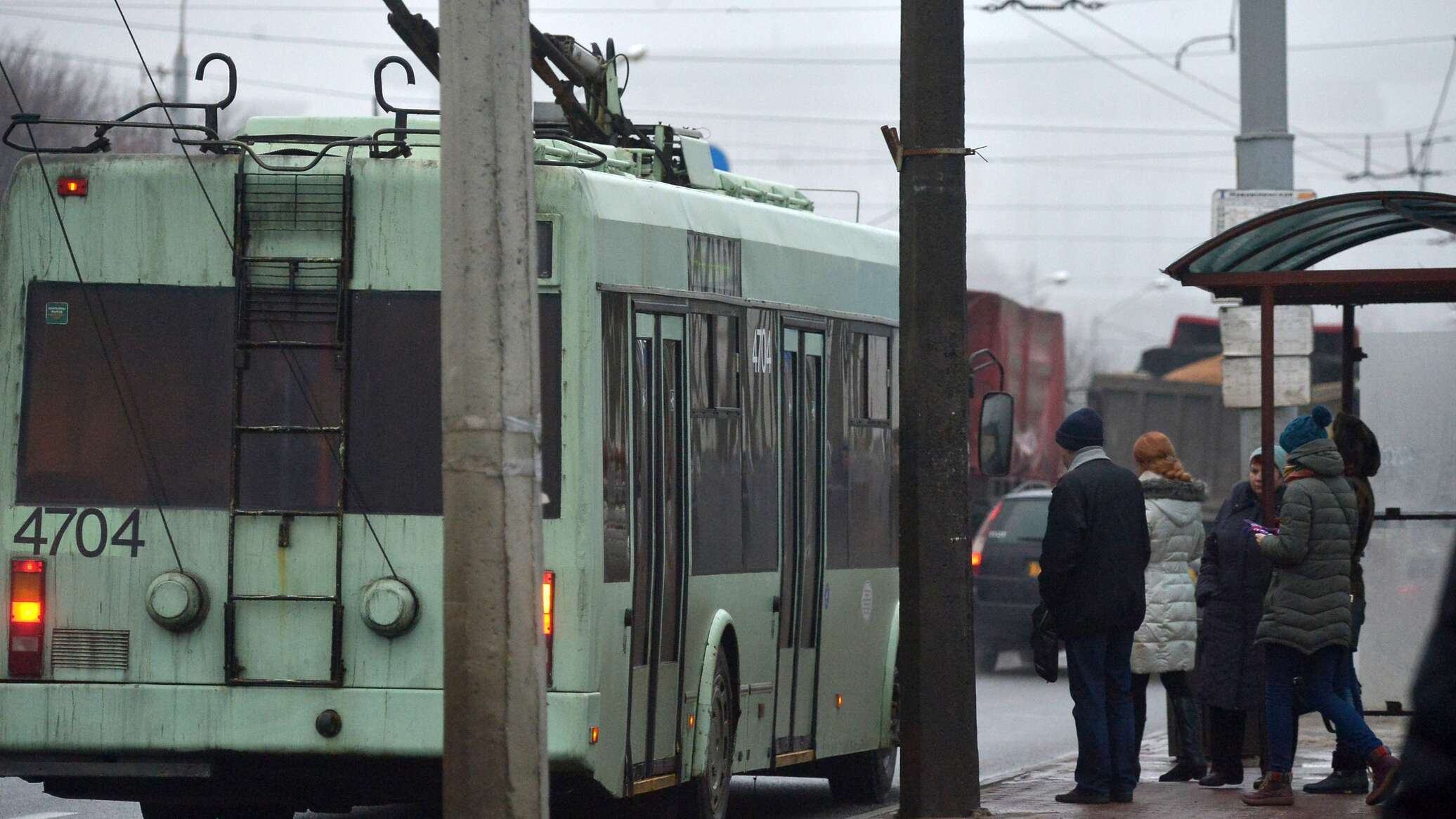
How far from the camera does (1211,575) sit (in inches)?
432

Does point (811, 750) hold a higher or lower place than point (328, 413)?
lower

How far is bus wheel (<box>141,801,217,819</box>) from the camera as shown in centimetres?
925

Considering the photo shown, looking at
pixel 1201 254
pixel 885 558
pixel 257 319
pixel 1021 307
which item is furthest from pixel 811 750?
pixel 1021 307

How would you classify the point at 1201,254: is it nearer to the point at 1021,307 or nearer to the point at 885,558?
the point at 885,558

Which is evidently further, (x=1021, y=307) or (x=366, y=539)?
(x=1021, y=307)

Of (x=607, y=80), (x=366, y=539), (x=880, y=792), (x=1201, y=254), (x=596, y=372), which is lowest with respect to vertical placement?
(x=880, y=792)

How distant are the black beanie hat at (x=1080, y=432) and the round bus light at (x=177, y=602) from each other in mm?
4308

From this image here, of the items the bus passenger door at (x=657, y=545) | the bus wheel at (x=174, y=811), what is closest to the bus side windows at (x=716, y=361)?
the bus passenger door at (x=657, y=545)

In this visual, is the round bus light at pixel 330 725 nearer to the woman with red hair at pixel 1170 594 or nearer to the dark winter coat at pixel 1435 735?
the woman with red hair at pixel 1170 594

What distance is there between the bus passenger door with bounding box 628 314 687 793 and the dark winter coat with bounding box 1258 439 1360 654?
2741 mm

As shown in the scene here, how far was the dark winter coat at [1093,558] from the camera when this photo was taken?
32.9 ft

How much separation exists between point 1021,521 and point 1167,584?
9671mm

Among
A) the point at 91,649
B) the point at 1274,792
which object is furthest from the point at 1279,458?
the point at 91,649

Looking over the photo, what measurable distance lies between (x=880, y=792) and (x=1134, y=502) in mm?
2149
